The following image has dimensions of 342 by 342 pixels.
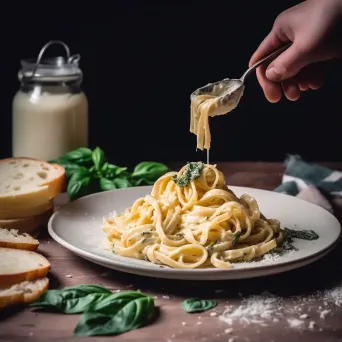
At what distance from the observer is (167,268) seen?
3.46 metres

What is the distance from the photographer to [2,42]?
677 centimetres

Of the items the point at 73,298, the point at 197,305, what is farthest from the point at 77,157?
the point at 197,305

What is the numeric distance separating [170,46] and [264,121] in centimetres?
113

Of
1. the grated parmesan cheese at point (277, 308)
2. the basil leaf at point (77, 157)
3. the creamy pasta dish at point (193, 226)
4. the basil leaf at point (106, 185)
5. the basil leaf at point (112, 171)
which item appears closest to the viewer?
the grated parmesan cheese at point (277, 308)

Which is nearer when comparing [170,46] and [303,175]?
[303,175]

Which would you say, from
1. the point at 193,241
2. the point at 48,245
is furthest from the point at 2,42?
the point at 193,241

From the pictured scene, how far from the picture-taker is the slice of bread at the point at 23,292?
3373 mm

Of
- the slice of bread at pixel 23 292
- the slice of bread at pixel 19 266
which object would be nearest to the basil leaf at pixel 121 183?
the slice of bread at pixel 19 266

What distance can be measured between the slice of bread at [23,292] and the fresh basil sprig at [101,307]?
7 centimetres

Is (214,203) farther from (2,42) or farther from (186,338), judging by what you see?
(2,42)

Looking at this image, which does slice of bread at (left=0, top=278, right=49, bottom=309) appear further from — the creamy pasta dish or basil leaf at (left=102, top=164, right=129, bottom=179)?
basil leaf at (left=102, top=164, right=129, bottom=179)

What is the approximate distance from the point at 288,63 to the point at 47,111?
6.62 feet

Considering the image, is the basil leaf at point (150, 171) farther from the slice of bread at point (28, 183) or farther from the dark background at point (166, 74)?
the dark background at point (166, 74)

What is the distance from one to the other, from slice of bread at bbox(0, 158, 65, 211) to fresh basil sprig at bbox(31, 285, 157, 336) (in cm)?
103
